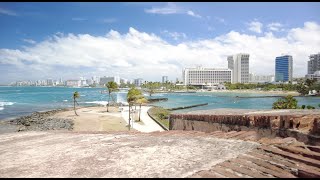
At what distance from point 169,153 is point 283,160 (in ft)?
5.64

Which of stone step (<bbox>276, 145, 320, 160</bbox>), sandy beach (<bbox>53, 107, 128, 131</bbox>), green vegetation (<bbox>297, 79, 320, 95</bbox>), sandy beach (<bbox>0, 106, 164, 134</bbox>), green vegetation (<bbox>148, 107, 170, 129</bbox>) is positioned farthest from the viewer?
green vegetation (<bbox>297, 79, 320, 95</bbox>)

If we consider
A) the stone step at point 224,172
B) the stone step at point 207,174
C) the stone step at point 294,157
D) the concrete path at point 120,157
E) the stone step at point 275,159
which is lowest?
the concrete path at point 120,157

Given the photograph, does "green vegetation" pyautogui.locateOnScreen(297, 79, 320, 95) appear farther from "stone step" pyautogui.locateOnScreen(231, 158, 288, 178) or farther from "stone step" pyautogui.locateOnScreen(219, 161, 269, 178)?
"stone step" pyautogui.locateOnScreen(219, 161, 269, 178)

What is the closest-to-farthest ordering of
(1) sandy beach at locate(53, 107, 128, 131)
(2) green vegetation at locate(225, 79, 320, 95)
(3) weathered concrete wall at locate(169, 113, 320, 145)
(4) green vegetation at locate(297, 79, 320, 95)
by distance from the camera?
(3) weathered concrete wall at locate(169, 113, 320, 145) < (1) sandy beach at locate(53, 107, 128, 131) < (4) green vegetation at locate(297, 79, 320, 95) < (2) green vegetation at locate(225, 79, 320, 95)

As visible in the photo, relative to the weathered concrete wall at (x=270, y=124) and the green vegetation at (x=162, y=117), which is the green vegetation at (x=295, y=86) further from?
the weathered concrete wall at (x=270, y=124)

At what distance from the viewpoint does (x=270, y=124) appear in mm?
6039

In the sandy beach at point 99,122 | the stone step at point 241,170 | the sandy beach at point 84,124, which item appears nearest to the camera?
the stone step at point 241,170

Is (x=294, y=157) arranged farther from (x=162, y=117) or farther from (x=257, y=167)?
(x=162, y=117)

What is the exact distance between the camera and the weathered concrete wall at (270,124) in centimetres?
494

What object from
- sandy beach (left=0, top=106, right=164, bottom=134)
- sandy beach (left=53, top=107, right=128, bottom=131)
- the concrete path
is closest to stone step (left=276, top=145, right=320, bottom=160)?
the concrete path

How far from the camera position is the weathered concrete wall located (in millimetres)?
4941

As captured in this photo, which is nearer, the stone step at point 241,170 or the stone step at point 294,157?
the stone step at point 241,170

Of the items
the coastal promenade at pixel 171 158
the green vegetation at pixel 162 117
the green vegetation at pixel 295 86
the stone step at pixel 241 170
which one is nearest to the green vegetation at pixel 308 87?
the green vegetation at pixel 295 86

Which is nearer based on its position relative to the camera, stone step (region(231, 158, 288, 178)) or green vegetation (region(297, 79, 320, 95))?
stone step (region(231, 158, 288, 178))
